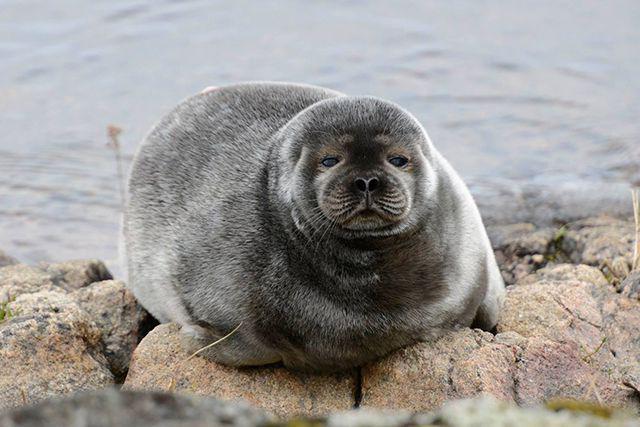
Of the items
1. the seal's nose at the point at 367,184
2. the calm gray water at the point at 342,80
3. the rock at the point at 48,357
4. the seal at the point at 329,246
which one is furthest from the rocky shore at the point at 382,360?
the calm gray water at the point at 342,80

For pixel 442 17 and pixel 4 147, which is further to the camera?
pixel 442 17

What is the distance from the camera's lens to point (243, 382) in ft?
19.0

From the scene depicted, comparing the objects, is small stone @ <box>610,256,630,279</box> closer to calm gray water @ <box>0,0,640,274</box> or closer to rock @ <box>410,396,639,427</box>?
calm gray water @ <box>0,0,640,274</box>

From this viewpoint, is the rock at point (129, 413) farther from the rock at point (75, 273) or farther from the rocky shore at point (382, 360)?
the rock at point (75, 273)

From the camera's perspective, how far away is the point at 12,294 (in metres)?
6.69

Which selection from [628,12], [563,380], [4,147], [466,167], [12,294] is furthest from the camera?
[628,12]

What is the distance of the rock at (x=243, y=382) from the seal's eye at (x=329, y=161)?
1.18 m

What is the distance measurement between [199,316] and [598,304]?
2315 millimetres

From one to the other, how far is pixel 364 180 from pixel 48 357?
1966mm

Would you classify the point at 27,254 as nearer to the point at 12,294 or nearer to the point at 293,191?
the point at 12,294

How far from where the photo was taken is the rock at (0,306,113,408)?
17.9ft

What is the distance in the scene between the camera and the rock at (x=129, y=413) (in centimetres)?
231

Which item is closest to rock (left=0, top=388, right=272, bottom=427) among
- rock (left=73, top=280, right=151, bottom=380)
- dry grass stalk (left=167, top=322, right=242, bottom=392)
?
dry grass stalk (left=167, top=322, right=242, bottom=392)

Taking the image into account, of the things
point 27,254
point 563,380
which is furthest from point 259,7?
point 563,380
